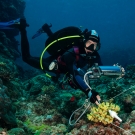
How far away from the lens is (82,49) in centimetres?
495

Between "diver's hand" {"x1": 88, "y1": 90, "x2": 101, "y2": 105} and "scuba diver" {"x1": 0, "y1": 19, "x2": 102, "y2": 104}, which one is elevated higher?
"scuba diver" {"x1": 0, "y1": 19, "x2": 102, "y2": 104}

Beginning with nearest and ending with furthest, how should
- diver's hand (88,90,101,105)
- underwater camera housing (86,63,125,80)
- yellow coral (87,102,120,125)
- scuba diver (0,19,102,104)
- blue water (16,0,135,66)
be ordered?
1. yellow coral (87,102,120,125)
2. diver's hand (88,90,101,105)
3. underwater camera housing (86,63,125,80)
4. scuba diver (0,19,102,104)
5. blue water (16,0,135,66)

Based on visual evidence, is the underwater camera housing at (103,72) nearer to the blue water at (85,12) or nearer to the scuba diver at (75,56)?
the scuba diver at (75,56)

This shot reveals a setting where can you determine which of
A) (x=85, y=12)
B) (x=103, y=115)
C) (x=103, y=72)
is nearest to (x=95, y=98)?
(x=103, y=115)

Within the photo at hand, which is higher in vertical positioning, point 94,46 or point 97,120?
point 94,46

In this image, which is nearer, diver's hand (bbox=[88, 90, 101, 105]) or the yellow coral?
the yellow coral

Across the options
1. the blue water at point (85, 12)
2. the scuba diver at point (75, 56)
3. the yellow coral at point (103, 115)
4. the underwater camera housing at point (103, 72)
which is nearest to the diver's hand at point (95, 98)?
the scuba diver at point (75, 56)

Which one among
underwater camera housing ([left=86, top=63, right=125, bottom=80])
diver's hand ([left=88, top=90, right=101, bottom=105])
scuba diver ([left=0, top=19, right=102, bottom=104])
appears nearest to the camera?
diver's hand ([left=88, top=90, right=101, bottom=105])

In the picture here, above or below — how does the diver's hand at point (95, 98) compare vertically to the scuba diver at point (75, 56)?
below

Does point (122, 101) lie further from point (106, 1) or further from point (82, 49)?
point (106, 1)

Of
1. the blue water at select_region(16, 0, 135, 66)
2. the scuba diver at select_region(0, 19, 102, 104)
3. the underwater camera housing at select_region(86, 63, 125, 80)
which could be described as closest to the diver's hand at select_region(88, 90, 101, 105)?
the scuba diver at select_region(0, 19, 102, 104)

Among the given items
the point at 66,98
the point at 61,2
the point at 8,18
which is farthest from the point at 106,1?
the point at 66,98

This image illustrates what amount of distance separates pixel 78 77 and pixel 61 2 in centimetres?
12940

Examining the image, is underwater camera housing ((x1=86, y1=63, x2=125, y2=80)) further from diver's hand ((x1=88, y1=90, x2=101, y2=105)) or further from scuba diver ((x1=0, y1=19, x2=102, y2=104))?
diver's hand ((x1=88, y1=90, x2=101, y2=105))
